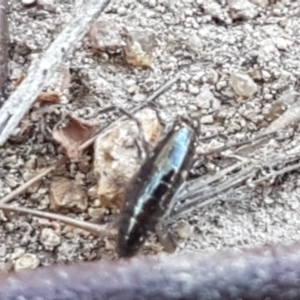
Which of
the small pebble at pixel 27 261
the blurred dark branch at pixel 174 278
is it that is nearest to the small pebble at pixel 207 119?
the small pebble at pixel 27 261

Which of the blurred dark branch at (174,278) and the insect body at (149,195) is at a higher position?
the blurred dark branch at (174,278)

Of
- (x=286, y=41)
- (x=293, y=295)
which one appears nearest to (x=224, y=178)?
(x=286, y=41)

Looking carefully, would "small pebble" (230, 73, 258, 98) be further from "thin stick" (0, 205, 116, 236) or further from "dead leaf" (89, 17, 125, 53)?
"thin stick" (0, 205, 116, 236)

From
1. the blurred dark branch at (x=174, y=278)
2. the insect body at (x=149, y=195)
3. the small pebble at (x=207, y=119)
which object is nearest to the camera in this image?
the blurred dark branch at (x=174, y=278)

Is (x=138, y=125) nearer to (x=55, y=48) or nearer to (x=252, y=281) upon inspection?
(x=55, y=48)

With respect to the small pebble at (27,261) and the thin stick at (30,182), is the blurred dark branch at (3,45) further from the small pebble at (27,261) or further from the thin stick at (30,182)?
the small pebble at (27,261)
